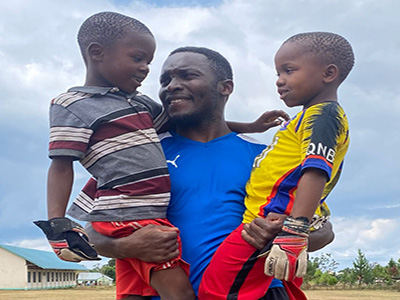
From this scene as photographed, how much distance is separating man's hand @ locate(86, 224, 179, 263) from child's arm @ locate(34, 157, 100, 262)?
0.16m

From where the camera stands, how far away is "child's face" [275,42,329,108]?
129 inches

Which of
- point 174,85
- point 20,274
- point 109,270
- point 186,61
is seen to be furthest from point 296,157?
point 109,270

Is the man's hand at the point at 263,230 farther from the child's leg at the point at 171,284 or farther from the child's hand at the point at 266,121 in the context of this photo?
the child's hand at the point at 266,121

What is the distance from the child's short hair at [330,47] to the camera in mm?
3326

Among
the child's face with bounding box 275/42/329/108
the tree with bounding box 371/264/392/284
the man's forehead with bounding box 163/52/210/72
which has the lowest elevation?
the child's face with bounding box 275/42/329/108

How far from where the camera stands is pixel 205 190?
12.2 feet

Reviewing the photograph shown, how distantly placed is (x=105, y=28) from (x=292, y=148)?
4.63ft

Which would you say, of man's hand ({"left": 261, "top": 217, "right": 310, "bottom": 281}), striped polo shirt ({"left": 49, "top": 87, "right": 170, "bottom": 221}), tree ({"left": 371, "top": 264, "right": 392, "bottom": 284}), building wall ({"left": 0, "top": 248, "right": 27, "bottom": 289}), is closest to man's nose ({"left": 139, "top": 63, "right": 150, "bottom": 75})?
striped polo shirt ({"left": 49, "top": 87, "right": 170, "bottom": 221})

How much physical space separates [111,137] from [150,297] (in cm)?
111

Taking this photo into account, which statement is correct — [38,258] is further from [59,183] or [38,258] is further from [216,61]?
[59,183]

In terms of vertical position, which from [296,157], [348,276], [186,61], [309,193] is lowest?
[309,193]

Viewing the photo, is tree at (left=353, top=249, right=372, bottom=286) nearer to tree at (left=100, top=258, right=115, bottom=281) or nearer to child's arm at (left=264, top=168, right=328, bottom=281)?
tree at (left=100, top=258, right=115, bottom=281)

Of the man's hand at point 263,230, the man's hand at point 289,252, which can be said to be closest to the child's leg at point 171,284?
the man's hand at point 263,230

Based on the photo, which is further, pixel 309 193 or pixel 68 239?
pixel 68 239
